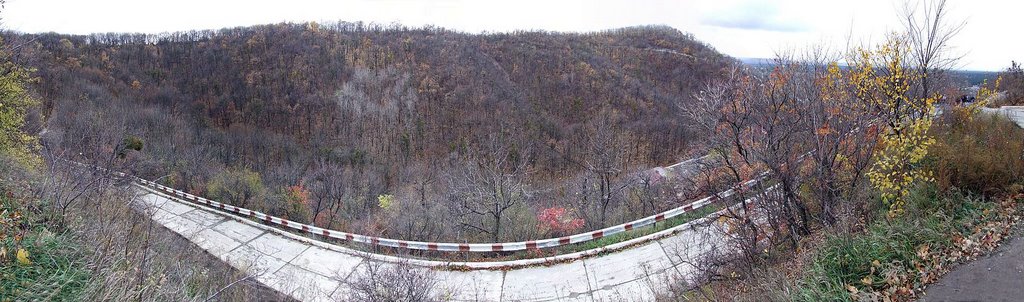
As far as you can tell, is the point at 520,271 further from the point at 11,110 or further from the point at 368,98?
the point at 368,98

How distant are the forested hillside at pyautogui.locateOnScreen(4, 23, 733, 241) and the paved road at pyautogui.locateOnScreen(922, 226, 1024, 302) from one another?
21.1m

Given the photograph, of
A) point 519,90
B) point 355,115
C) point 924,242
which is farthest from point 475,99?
point 924,242

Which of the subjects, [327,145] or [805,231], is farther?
[327,145]

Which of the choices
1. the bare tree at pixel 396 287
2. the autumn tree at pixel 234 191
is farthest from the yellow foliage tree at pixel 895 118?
the autumn tree at pixel 234 191

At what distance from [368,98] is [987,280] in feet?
216

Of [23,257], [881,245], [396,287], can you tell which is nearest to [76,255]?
[23,257]

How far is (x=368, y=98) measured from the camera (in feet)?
219

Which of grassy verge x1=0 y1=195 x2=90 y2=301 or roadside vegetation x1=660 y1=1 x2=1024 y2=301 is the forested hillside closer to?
roadside vegetation x1=660 y1=1 x2=1024 y2=301

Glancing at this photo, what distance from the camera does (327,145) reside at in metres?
57.7

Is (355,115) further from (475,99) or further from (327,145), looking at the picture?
(475,99)

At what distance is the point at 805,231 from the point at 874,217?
987 mm

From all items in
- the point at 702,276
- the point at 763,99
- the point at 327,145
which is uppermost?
the point at 763,99

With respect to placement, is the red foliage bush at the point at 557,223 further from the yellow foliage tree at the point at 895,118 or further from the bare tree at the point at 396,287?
the yellow foliage tree at the point at 895,118

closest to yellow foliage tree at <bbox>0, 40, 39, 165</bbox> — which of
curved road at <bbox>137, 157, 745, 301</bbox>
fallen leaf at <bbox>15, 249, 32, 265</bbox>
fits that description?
curved road at <bbox>137, 157, 745, 301</bbox>
